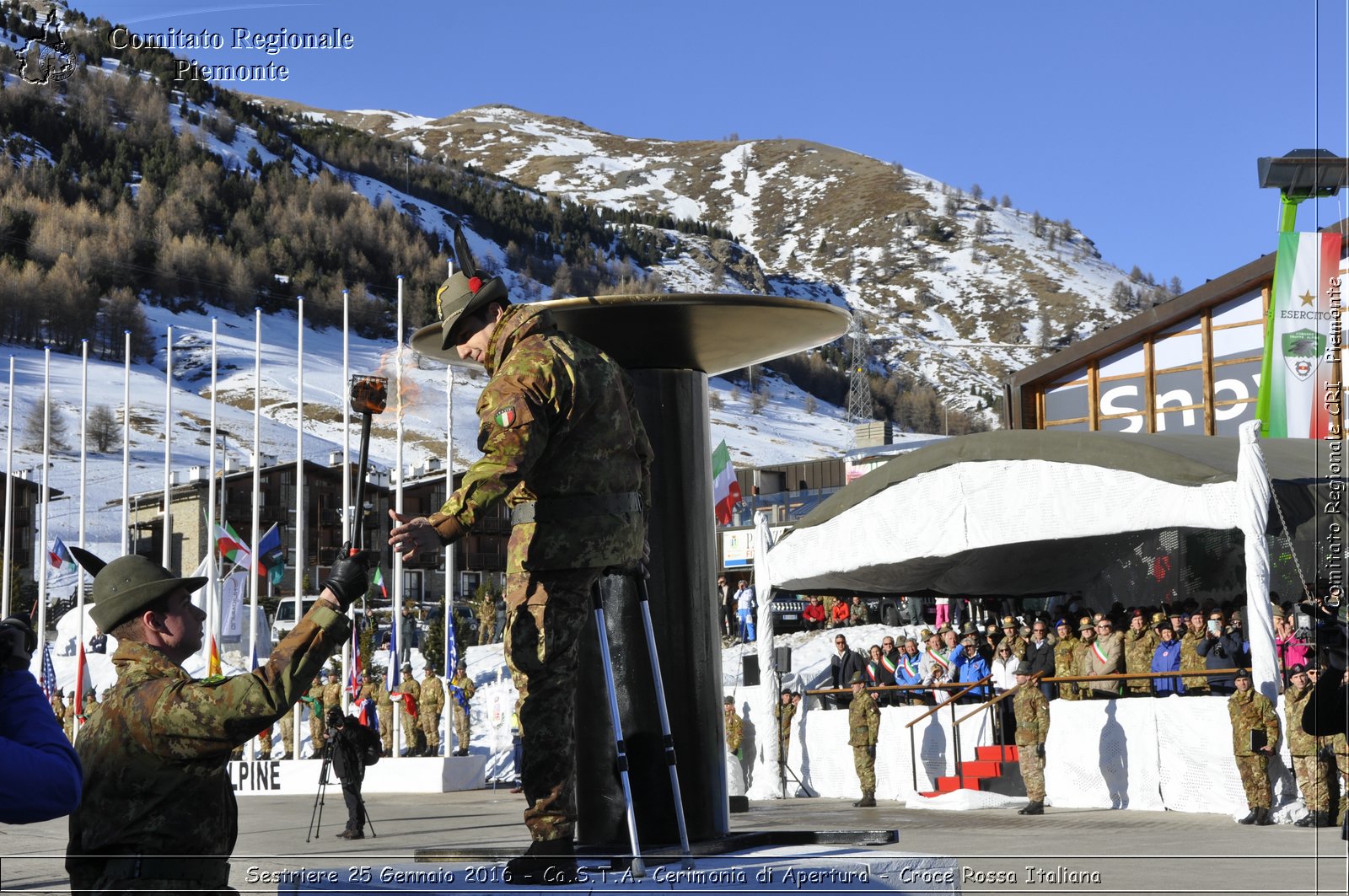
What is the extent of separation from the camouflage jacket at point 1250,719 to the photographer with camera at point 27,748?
1249 centimetres

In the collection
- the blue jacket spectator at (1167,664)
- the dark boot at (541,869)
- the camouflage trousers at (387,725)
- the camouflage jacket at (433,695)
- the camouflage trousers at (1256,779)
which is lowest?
the camouflage trousers at (387,725)

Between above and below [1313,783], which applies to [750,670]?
above

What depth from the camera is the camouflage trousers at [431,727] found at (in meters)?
30.4

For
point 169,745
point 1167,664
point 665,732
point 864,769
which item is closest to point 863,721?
point 864,769

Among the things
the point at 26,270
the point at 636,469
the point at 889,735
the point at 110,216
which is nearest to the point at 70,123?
the point at 110,216

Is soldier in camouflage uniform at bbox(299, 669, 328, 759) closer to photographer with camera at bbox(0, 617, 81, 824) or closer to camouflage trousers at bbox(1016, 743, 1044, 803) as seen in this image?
camouflage trousers at bbox(1016, 743, 1044, 803)

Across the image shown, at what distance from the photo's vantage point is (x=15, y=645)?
10.6ft

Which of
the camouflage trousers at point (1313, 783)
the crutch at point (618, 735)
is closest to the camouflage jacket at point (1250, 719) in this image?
the camouflage trousers at point (1313, 783)

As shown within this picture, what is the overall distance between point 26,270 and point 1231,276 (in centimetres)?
11915

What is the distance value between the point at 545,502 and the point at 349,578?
1.27m

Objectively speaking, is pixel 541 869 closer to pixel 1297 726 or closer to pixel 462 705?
Result: pixel 1297 726

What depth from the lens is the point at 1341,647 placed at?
704 centimetres

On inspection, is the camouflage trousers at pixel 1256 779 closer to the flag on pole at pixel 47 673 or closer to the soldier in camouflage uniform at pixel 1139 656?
the soldier in camouflage uniform at pixel 1139 656

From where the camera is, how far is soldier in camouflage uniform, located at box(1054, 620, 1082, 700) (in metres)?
17.6
